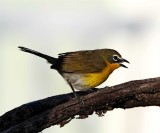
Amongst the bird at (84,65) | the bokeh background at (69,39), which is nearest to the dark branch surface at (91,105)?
the bird at (84,65)

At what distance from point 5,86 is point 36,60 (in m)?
0.26

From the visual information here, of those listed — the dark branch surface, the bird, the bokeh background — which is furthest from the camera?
the bokeh background

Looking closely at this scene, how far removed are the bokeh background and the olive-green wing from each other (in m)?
0.99

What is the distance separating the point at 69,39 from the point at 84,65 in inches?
43.8

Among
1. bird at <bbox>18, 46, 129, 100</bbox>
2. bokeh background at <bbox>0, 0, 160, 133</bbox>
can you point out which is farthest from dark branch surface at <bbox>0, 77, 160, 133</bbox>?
bokeh background at <bbox>0, 0, 160, 133</bbox>

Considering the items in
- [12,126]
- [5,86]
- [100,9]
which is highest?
[100,9]

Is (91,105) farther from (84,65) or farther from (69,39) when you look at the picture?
(69,39)

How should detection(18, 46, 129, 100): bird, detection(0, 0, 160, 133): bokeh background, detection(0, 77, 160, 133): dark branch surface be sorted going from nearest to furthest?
1. detection(0, 77, 160, 133): dark branch surface
2. detection(18, 46, 129, 100): bird
3. detection(0, 0, 160, 133): bokeh background

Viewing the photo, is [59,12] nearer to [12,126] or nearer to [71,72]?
[71,72]

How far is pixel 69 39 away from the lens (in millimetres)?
3852

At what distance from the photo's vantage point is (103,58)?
9.25ft

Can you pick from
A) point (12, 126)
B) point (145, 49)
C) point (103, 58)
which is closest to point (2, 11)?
point (145, 49)

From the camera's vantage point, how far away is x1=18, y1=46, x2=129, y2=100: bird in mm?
2639

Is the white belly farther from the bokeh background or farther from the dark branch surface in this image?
the bokeh background
